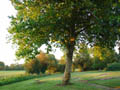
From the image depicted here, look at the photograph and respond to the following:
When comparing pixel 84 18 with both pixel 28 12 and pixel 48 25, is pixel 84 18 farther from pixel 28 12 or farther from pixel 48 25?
pixel 28 12

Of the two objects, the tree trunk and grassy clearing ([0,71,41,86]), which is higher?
the tree trunk

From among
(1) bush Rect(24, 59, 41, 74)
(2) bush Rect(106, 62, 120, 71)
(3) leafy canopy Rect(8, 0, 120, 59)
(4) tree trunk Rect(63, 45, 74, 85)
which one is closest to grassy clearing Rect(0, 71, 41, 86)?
(1) bush Rect(24, 59, 41, 74)

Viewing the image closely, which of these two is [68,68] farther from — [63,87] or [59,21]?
[59,21]

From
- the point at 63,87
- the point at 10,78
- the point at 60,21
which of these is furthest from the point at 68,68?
the point at 10,78

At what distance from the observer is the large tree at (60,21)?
11672mm

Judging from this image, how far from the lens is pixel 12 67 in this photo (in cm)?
6031

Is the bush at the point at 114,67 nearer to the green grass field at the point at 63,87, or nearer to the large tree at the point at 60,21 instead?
the green grass field at the point at 63,87

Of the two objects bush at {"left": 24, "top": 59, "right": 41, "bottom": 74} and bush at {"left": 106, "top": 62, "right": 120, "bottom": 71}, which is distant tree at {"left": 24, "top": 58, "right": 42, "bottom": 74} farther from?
bush at {"left": 106, "top": 62, "right": 120, "bottom": 71}

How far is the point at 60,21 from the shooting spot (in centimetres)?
1260

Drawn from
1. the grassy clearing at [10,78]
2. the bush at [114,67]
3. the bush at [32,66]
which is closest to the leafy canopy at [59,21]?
the grassy clearing at [10,78]

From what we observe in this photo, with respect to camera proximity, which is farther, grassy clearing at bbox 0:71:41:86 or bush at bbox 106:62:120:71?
bush at bbox 106:62:120:71

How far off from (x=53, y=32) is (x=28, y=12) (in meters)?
4.10

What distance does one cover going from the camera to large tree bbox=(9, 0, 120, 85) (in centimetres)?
1167

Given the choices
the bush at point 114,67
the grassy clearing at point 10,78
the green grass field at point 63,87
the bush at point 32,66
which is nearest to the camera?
the green grass field at point 63,87
